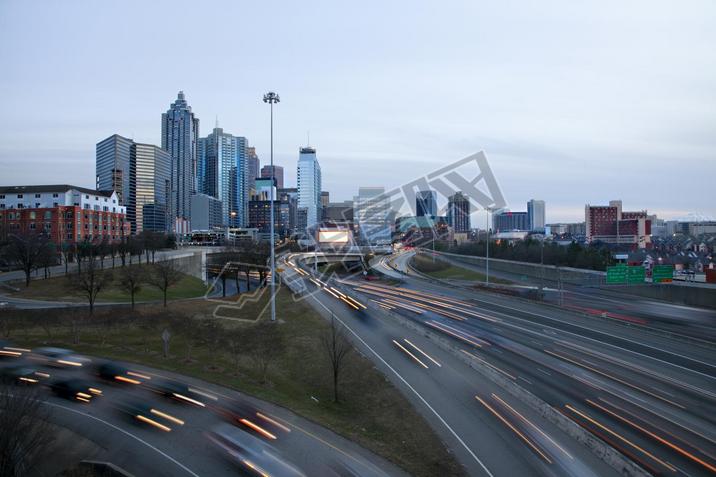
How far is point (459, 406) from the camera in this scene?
17078 millimetres

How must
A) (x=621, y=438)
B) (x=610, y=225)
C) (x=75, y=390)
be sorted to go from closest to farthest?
(x=621, y=438), (x=75, y=390), (x=610, y=225)

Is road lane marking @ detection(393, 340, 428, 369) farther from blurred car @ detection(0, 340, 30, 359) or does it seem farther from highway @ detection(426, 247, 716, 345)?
blurred car @ detection(0, 340, 30, 359)

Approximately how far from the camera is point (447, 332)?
29.8 m

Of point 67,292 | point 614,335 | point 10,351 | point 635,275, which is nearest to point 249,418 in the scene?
point 10,351

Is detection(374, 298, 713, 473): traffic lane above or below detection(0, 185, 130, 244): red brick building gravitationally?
below

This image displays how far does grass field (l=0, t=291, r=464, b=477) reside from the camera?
1462 centimetres

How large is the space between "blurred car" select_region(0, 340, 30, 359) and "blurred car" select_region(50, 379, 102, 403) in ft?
20.4

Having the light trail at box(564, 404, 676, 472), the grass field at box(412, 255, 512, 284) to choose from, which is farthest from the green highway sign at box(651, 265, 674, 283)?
the light trail at box(564, 404, 676, 472)

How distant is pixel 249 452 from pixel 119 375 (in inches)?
404

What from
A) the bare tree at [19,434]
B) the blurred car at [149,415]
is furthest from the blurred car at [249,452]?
the bare tree at [19,434]

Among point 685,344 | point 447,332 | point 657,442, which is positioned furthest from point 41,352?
point 685,344

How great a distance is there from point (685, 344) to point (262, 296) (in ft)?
127

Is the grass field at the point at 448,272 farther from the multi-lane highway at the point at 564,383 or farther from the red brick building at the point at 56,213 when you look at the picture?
the red brick building at the point at 56,213

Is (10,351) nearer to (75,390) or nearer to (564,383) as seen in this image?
(75,390)
